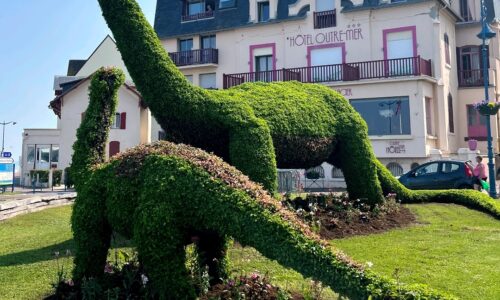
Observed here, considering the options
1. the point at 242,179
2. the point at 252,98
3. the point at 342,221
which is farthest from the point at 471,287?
the point at 252,98

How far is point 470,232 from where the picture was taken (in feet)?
32.6

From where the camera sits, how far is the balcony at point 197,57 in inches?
1292

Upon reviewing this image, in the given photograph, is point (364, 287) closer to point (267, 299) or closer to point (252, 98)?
point (267, 299)

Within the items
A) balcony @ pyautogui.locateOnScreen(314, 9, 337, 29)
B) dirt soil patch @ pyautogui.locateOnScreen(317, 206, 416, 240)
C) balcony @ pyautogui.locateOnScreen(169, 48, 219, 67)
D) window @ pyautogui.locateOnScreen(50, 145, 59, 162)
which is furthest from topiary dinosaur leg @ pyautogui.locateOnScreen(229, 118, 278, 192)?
window @ pyautogui.locateOnScreen(50, 145, 59, 162)

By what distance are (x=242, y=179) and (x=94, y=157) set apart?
241cm

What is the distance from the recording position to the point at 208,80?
34.2m

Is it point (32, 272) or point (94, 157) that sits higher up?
point (94, 157)

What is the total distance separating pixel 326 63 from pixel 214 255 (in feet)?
82.8

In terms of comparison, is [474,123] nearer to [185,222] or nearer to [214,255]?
[214,255]

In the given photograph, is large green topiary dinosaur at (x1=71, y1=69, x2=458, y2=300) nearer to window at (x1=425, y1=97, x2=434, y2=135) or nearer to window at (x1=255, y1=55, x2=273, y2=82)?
window at (x1=425, y1=97, x2=434, y2=135)

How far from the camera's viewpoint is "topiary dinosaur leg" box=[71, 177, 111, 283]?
5301 millimetres

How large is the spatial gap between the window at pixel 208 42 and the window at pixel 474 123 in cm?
1777

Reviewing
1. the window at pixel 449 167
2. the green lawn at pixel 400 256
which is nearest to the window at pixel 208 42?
the window at pixel 449 167

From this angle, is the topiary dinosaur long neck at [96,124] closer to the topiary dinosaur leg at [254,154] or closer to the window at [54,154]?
the topiary dinosaur leg at [254,154]
